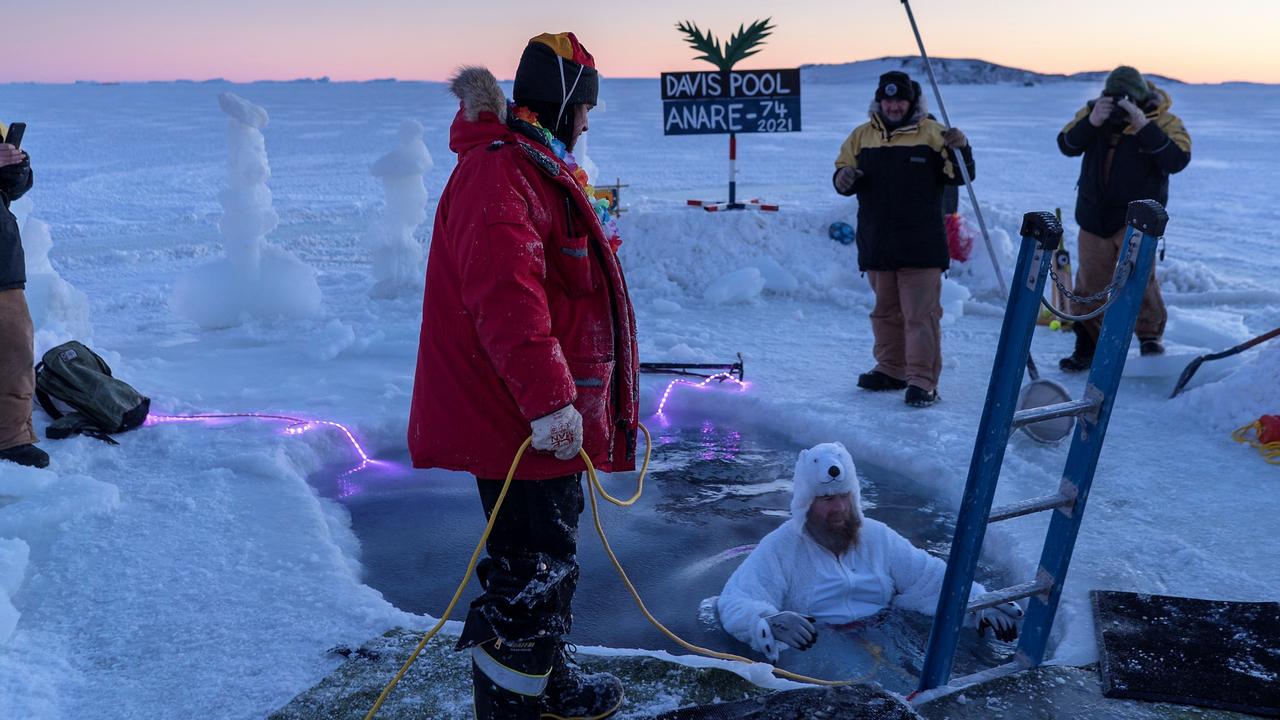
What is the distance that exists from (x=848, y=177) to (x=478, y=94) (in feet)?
14.4

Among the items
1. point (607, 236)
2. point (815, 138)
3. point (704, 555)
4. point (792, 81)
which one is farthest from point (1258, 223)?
point (815, 138)

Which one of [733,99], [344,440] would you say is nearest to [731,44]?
[733,99]

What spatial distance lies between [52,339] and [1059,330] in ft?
25.1

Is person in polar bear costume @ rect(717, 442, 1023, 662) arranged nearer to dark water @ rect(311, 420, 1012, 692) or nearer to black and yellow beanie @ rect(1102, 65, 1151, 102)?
dark water @ rect(311, 420, 1012, 692)

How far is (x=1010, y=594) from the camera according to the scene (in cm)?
330

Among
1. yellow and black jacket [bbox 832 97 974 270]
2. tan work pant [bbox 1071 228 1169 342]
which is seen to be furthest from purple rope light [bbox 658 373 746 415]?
tan work pant [bbox 1071 228 1169 342]

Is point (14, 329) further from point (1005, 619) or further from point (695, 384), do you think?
point (1005, 619)

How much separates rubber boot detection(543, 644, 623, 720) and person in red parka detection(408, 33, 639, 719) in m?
0.32

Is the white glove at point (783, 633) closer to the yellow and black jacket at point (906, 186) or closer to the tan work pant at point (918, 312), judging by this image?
the tan work pant at point (918, 312)

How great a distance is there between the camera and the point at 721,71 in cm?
1200

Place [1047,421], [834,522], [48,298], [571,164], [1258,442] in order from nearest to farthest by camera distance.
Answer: [571,164]
[834,522]
[1258,442]
[1047,421]
[48,298]

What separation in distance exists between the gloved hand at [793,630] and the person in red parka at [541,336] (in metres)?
1.33

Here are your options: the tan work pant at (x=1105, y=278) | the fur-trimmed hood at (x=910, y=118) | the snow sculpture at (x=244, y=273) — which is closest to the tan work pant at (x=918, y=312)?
the fur-trimmed hood at (x=910, y=118)

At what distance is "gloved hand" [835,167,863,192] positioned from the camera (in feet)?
21.9
